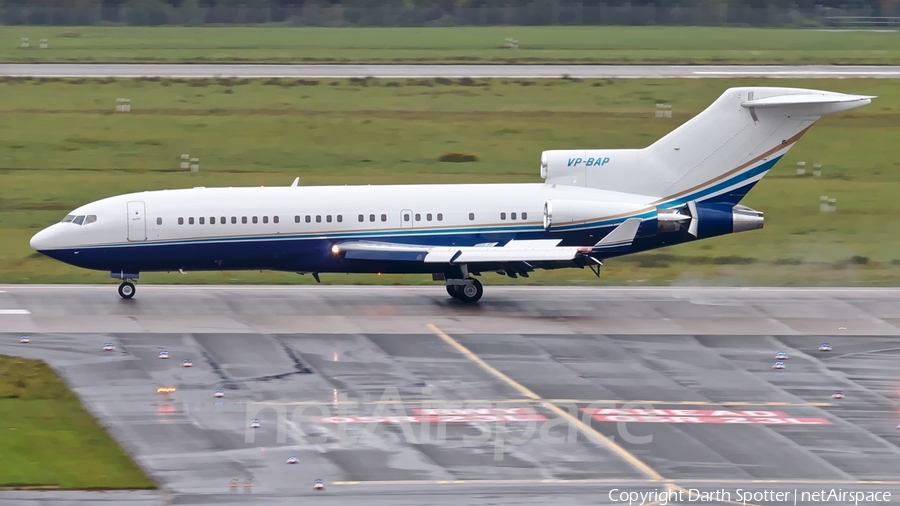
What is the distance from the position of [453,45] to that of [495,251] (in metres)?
70.5

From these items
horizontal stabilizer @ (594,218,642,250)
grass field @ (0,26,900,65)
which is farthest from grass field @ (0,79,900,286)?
grass field @ (0,26,900,65)

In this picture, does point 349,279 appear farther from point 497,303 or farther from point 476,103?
point 476,103

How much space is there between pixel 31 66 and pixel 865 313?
2546 inches

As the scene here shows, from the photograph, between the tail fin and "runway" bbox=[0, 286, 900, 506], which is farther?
the tail fin

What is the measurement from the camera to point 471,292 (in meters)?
36.5

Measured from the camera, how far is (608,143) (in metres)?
62.4

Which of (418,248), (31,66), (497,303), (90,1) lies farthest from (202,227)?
(90,1)

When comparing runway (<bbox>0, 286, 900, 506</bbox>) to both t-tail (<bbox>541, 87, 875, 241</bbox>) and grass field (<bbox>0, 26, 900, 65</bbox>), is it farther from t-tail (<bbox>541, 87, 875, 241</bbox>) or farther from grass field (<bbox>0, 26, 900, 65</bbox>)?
grass field (<bbox>0, 26, 900, 65</bbox>)

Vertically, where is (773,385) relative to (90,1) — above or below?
below

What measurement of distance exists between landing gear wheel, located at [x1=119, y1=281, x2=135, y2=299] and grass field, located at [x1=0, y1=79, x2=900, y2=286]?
3.18m

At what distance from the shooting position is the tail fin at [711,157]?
36750mm

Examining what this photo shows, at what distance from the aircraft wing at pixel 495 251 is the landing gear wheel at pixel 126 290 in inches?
252

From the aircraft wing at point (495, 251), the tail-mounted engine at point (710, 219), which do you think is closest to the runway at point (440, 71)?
the tail-mounted engine at point (710, 219)

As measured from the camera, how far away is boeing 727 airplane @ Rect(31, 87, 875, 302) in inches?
1417
